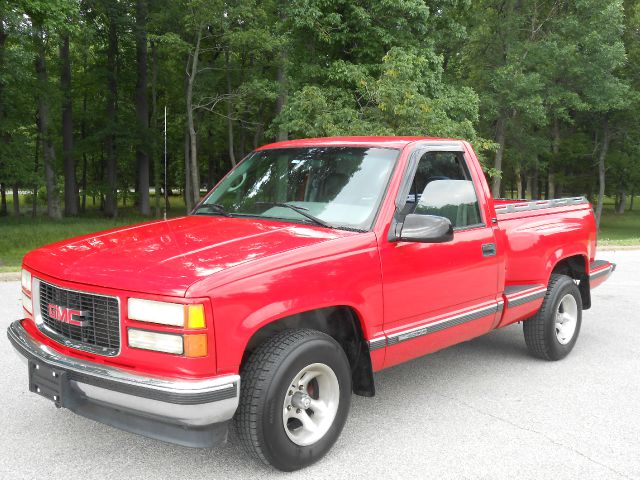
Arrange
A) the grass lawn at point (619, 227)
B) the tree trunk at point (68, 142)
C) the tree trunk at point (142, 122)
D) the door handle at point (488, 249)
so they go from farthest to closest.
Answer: the tree trunk at point (142, 122) → the grass lawn at point (619, 227) → the tree trunk at point (68, 142) → the door handle at point (488, 249)

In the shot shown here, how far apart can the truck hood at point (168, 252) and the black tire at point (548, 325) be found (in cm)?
264

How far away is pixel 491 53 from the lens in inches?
1238

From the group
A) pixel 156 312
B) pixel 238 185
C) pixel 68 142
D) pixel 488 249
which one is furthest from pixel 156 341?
pixel 68 142

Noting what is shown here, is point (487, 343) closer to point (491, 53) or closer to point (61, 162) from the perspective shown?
point (491, 53)

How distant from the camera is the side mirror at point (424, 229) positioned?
3980 millimetres

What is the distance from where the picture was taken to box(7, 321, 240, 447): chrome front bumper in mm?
3064

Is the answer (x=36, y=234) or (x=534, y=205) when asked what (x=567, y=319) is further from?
(x=36, y=234)

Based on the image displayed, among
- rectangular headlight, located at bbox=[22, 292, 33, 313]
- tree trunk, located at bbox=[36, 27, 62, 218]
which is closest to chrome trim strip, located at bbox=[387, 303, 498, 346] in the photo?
rectangular headlight, located at bbox=[22, 292, 33, 313]

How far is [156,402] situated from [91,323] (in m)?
0.62

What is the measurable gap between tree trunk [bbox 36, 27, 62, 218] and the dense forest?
0.33ft

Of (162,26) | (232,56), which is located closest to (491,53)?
(232,56)

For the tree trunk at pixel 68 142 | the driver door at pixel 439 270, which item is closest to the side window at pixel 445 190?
the driver door at pixel 439 270

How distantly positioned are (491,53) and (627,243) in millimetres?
17776

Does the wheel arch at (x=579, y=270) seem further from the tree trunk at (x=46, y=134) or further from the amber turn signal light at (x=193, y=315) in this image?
the tree trunk at (x=46, y=134)
